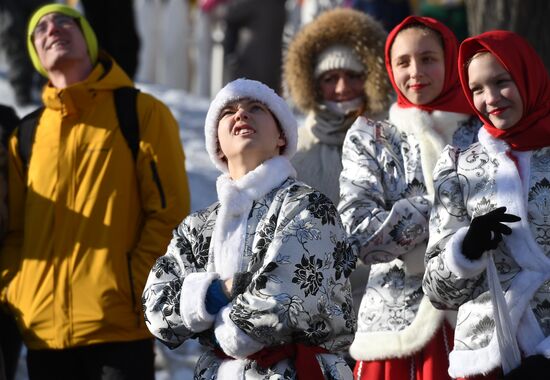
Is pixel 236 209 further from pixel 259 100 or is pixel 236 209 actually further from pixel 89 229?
pixel 89 229

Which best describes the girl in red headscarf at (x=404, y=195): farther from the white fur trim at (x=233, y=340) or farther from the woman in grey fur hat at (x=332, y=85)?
the white fur trim at (x=233, y=340)

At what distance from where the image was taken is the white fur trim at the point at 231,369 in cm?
452

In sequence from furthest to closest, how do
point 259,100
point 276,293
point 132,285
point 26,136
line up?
point 26,136 < point 132,285 < point 259,100 < point 276,293

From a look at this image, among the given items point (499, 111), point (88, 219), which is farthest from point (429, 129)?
point (88, 219)

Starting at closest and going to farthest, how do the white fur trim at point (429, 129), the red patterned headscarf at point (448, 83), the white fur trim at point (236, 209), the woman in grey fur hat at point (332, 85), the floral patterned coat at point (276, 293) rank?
the floral patterned coat at point (276, 293), the white fur trim at point (236, 209), the white fur trim at point (429, 129), the red patterned headscarf at point (448, 83), the woman in grey fur hat at point (332, 85)

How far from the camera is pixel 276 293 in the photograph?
4.41 meters

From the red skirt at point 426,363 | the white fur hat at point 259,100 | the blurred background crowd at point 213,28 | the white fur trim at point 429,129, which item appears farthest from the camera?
the blurred background crowd at point 213,28

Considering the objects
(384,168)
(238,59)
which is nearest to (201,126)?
(238,59)

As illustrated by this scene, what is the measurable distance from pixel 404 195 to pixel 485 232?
845 millimetres

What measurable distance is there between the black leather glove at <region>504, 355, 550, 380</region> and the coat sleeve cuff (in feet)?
1.02

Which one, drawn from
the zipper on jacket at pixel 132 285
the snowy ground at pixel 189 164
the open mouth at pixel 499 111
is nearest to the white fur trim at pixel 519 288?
the open mouth at pixel 499 111

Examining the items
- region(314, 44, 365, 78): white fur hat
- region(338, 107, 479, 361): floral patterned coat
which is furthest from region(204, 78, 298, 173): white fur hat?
region(314, 44, 365, 78): white fur hat

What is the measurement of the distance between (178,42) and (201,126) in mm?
6435

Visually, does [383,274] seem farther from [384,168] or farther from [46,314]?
[46,314]
